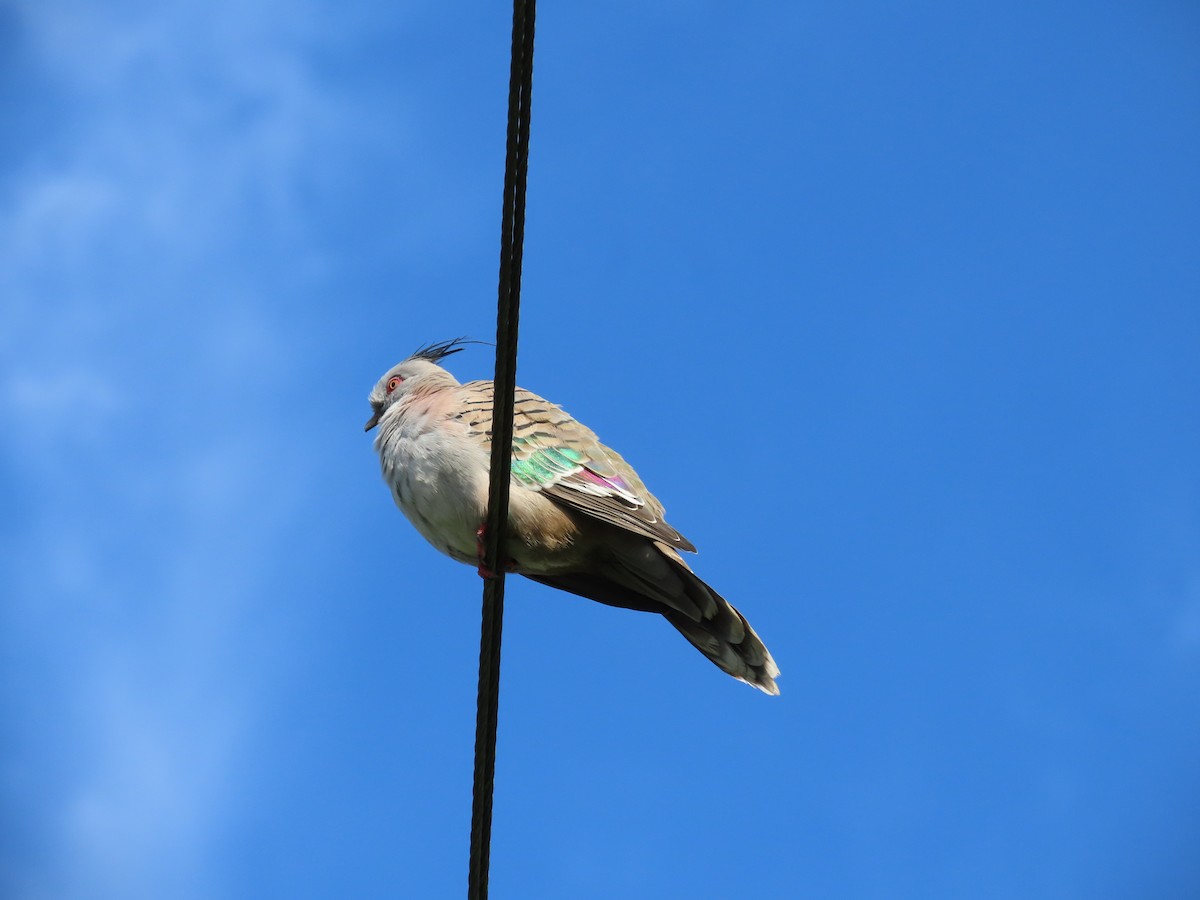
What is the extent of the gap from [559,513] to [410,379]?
169cm

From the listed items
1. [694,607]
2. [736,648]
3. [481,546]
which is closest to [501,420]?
[481,546]

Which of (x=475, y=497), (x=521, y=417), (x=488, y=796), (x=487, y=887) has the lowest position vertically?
(x=487, y=887)

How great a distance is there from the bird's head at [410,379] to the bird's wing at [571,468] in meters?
0.62

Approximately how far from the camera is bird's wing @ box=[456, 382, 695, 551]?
540 cm

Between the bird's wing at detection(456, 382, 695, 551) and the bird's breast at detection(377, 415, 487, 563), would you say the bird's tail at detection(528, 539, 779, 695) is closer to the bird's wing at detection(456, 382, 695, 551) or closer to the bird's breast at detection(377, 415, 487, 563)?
the bird's wing at detection(456, 382, 695, 551)

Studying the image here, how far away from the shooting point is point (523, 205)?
346 centimetres

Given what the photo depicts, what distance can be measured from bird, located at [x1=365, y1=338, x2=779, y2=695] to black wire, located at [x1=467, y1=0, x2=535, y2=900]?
133cm

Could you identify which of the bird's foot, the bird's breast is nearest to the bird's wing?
the bird's breast

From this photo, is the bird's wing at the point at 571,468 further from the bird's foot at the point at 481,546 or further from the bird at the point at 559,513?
the bird's foot at the point at 481,546

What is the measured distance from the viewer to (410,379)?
669 centimetres

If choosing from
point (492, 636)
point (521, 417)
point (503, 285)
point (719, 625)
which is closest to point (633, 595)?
point (719, 625)

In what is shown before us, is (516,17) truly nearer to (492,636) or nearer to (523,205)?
(523,205)

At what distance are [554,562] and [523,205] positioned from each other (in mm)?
2509

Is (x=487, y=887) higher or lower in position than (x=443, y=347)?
lower
